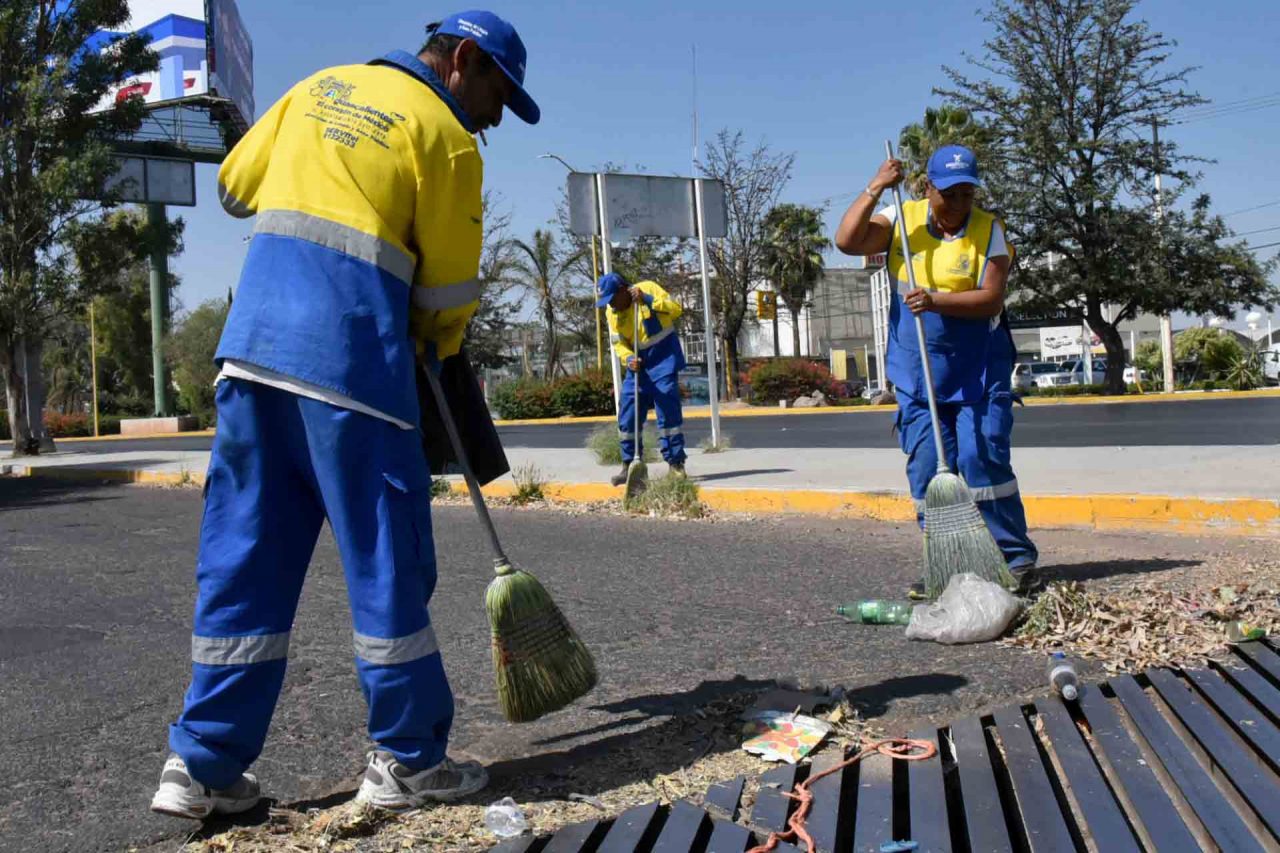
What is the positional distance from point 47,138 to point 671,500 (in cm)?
1585

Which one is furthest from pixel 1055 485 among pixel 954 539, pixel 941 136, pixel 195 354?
pixel 195 354

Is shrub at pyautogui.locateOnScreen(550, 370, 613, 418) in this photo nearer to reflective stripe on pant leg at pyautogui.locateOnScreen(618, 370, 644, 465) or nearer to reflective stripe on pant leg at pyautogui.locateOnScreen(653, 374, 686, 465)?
reflective stripe on pant leg at pyautogui.locateOnScreen(618, 370, 644, 465)

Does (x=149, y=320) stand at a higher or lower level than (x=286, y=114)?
higher

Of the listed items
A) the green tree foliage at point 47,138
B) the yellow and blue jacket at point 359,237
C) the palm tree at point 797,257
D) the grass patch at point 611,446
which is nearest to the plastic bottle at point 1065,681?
the yellow and blue jacket at point 359,237

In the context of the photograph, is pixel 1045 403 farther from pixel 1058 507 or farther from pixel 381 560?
pixel 381 560

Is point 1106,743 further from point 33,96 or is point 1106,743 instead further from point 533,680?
point 33,96

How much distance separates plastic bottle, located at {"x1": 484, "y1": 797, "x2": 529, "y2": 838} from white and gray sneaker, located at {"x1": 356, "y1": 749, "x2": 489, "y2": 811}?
0.10 meters

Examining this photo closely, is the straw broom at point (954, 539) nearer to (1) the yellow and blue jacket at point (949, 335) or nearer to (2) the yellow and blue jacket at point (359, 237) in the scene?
(1) the yellow and blue jacket at point (949, 335)

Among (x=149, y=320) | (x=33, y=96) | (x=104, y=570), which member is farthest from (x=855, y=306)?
(x=104, y=570)

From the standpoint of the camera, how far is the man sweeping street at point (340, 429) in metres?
2.34

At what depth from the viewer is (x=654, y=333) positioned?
29.7 ft

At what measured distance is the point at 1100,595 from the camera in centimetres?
414

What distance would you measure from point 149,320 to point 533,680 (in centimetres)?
5373

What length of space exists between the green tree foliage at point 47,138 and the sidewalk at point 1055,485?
11.4 metres
